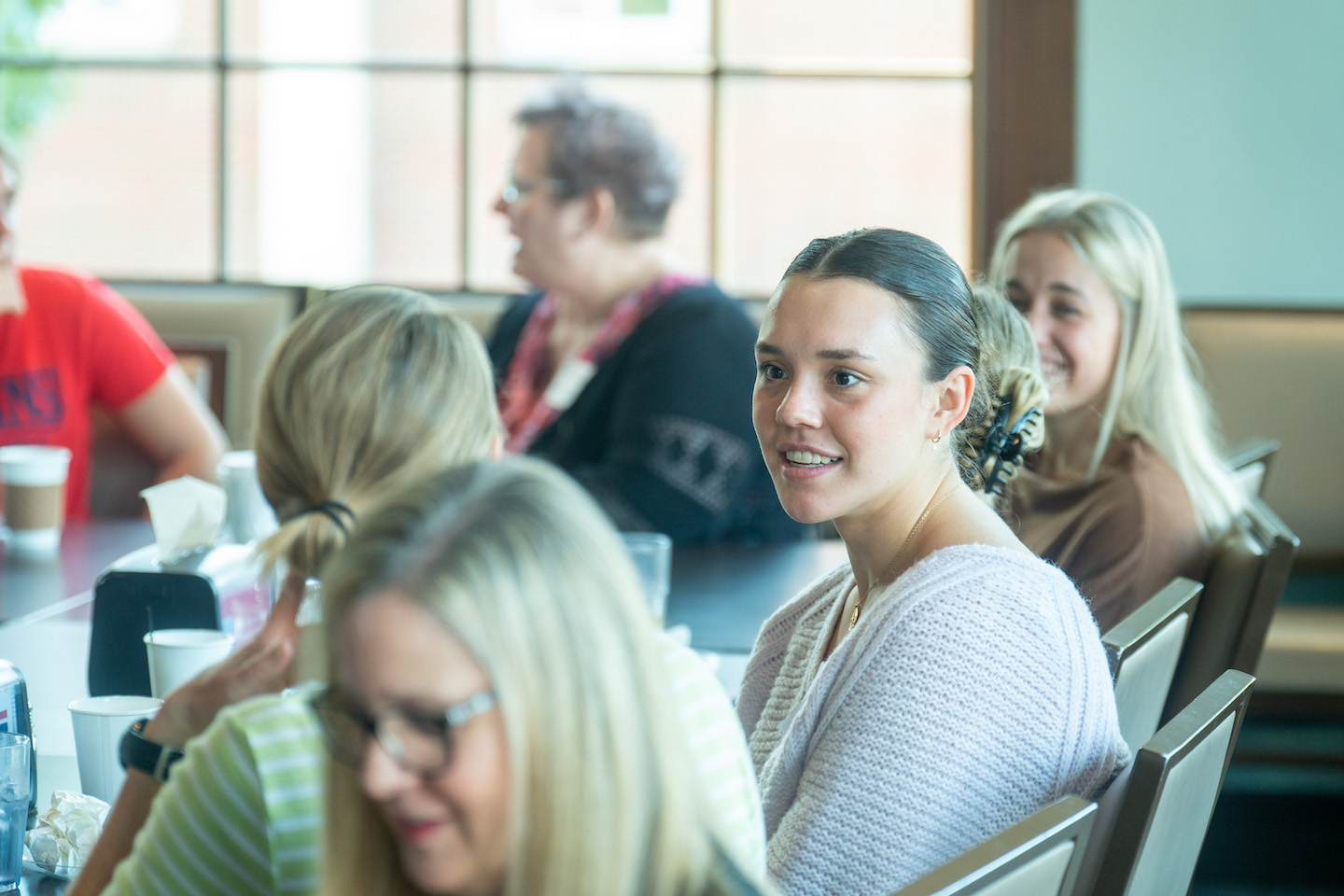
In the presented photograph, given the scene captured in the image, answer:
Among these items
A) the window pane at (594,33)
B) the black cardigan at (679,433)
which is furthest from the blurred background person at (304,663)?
the window pane at (594,33)

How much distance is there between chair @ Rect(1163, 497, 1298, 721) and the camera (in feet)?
5.20

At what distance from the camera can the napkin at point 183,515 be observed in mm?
1539

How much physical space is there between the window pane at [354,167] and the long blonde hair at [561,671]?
3.01 metres

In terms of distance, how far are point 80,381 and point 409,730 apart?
2303mm

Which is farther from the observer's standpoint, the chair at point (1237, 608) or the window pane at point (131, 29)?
the window pane at point (131, 29)

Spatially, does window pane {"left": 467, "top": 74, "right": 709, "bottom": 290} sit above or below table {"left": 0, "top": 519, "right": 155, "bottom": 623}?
above

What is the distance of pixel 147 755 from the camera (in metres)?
0.98

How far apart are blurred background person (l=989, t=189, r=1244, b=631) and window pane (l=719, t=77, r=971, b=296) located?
1.40 metres

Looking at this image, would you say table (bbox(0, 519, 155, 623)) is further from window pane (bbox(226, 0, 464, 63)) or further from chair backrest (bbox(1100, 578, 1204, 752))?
window pane (bbox(226, 0, 464, 63))

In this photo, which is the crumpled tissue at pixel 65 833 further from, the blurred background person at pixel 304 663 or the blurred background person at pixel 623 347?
the blurred background person at pixel 623 347

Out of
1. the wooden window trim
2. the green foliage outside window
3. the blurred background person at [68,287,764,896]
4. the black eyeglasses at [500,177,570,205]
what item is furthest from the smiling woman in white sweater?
the green foliage outside window

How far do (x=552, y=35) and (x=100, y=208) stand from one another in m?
1.59

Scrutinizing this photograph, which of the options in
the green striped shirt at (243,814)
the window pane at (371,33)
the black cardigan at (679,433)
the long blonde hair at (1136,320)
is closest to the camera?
the green striped shirt at (243,814)

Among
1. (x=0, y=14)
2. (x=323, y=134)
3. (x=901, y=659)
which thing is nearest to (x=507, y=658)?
(x=901, y=659)
